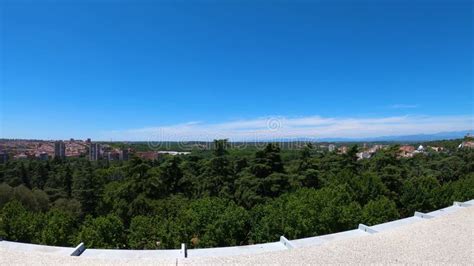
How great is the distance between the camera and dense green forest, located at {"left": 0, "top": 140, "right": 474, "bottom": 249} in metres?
9.67

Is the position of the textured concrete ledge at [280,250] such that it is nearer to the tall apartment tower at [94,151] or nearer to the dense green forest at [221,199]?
the dense green forest at [221,199]

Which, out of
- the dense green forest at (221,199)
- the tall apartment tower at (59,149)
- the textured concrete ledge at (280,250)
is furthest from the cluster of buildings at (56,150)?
the textured concrete ledge at (280,250)

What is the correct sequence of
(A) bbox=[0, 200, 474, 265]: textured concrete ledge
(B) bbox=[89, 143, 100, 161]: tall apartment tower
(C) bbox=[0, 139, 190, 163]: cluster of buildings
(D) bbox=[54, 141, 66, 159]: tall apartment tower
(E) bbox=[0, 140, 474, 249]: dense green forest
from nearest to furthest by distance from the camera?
(A) bbox=[0, 200, 474, 265]: textured concrete ledge < (E) bbox=[0, 140, 474, 249]: dense green forest < (C) bbox=[0, 139, 190, 163]: cluster of buildings < (D) bbox=[54, 141, 66, 159]: tall apartment tower < (B) bbox=[89, 143, 100, 161]: tall apartment tower

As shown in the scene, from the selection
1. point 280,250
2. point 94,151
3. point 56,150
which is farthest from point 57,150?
point 280,250

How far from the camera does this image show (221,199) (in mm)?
13602

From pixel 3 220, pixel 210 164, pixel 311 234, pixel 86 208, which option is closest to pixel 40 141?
pixel 86 208

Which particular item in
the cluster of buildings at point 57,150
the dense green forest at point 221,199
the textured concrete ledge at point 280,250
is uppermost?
the cluster of buildings at point 57,150

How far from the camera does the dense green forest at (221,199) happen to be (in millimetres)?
9672

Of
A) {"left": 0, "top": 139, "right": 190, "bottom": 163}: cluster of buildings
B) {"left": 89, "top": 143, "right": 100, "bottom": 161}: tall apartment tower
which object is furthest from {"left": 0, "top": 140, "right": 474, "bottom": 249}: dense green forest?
{"left": 89, "top": 143, "right": 100, "bottom": 161}: tall apartment tower

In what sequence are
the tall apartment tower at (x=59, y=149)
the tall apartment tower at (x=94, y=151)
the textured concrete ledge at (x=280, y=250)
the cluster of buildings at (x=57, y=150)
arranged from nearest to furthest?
the textured concrete ledge at (x=280, y=250) < the cluster of buildings at (x=57, y=150) < the tall apartment tower at (x=59, y=149) < the tall apartment tower at (x=94, y=151)

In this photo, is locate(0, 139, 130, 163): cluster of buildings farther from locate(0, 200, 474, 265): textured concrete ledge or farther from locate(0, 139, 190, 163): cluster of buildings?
locate(0, 200, 474, 265): textured concrete ledge

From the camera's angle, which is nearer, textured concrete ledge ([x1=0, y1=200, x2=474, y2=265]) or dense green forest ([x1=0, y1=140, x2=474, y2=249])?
textured concrete ledge ([x1=0, y1=200, x2=474, y2=265])

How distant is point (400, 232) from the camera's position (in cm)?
734

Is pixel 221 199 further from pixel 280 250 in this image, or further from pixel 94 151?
pixel 94 151
